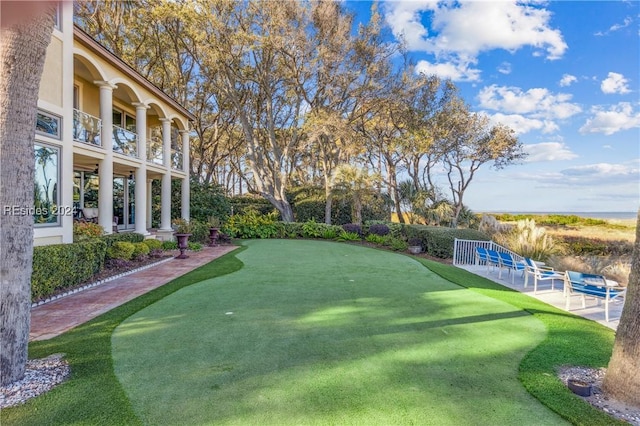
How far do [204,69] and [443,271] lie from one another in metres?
20.9

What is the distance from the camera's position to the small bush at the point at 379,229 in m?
17.6

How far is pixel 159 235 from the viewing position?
49.7ft

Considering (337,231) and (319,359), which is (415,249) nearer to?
(337,231)

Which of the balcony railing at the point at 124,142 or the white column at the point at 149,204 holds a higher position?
Result: the balcony railing at the point at 124,142

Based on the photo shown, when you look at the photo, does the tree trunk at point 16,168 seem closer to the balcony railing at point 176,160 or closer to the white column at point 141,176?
the white column at point 141,176

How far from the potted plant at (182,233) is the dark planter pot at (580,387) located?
11.4m

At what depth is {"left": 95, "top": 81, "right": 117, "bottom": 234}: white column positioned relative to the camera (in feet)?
36.3

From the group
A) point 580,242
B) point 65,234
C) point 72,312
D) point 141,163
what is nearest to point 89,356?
point 72,312

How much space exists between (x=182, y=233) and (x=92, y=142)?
4835 mm

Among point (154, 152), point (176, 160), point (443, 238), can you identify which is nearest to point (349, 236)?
point (443, 238)

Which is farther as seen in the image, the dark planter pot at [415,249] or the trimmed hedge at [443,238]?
the dark planter pot at [415,249]

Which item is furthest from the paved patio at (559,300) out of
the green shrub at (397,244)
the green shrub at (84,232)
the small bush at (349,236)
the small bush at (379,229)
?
the green shrub at (84,232)

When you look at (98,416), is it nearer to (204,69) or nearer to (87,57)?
(87,57)

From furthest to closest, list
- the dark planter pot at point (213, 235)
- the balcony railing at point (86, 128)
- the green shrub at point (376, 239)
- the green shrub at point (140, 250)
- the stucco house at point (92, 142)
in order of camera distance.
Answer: the green shrub at point (376, 239) < the dark planter pot at point (213, 235) < the green shrub at point (140, 250) < the balcony railing at point (86, 128) < the stucco house at point (92, 142)
